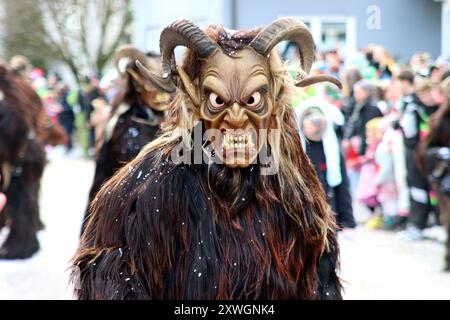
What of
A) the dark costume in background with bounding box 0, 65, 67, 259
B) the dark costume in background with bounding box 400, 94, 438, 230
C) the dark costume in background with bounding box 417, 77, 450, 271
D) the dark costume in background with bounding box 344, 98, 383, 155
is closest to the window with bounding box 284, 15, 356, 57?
the dark costume in background with bounding box 344, 98, 383, 155

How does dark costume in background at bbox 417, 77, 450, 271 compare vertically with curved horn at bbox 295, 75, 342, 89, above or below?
below

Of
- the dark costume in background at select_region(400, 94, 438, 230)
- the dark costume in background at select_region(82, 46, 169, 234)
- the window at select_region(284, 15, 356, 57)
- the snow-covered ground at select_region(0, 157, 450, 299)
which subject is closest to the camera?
the dark costume in background at select_region(82, 46, 169, 234)

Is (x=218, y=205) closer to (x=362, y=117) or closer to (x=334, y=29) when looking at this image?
(x=362, y=117)

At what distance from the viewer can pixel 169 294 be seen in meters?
3.68

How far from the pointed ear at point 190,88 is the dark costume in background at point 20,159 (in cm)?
526

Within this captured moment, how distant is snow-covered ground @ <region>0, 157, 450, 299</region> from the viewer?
25.6ft

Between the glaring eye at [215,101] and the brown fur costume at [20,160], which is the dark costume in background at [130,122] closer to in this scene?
the brown fur costume at [20,160]

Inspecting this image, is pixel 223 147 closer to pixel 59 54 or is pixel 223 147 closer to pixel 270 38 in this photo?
pixel 270 38

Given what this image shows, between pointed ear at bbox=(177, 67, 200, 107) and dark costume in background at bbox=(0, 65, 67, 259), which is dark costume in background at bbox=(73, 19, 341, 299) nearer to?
pointed ear at bbox=(177, 67, 200, 107)

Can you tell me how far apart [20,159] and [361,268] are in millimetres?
3705

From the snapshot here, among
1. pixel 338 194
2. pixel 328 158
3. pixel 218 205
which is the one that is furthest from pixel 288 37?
pixel 338 194

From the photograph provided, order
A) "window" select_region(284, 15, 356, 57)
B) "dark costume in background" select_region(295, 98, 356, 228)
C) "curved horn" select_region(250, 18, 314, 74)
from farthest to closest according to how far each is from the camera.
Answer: "window" select_region(284, 15, 356, 57)
"dark costume in background" select_region(295, 98, 356, 228)
"curved horn" select_region(250, 18, 314, 74)

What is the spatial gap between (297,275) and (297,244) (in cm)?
13

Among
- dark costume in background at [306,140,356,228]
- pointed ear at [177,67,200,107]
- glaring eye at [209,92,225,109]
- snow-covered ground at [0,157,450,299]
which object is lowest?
snow-covered ground at [0,157,450,299]
